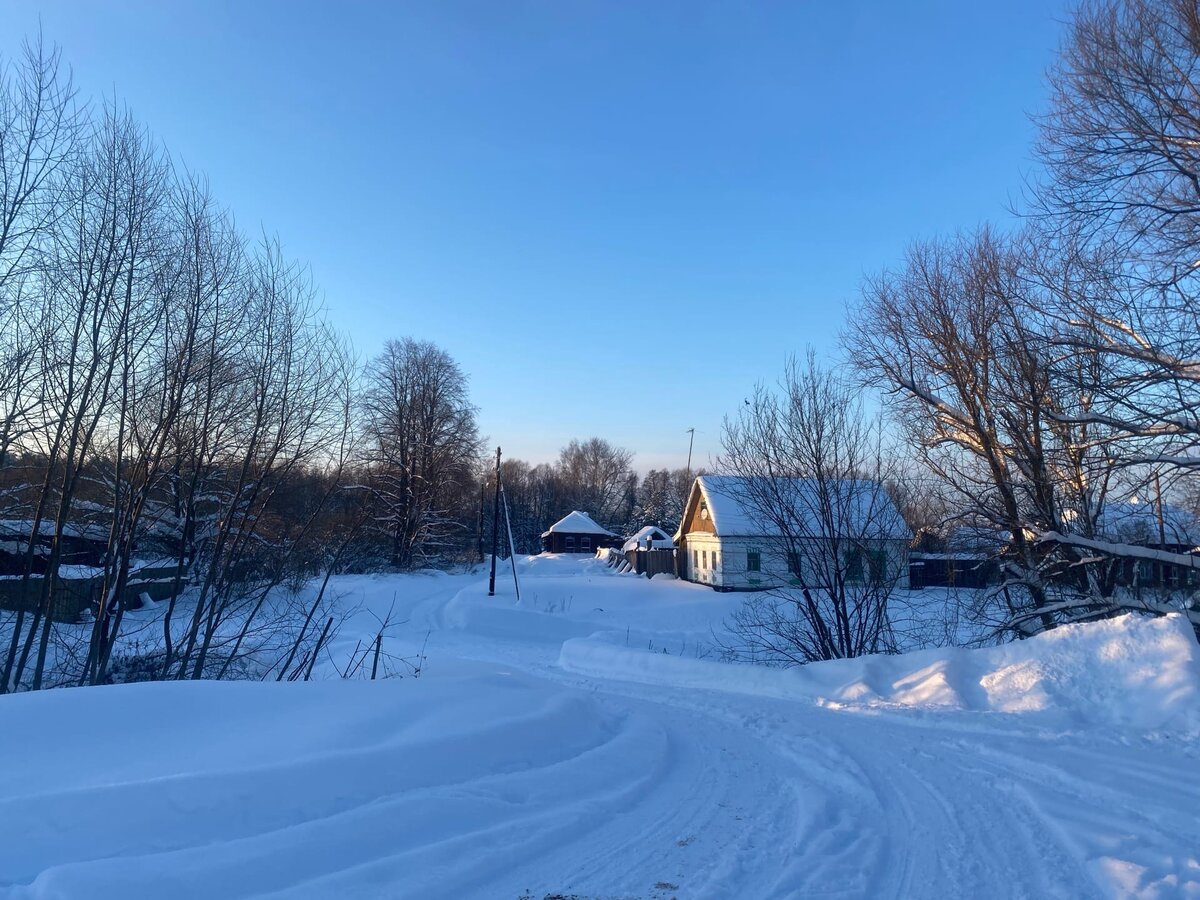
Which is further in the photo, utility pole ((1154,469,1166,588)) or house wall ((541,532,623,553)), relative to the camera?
house wall ((541,532,623,553))

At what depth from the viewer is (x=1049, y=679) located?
891 centimetres

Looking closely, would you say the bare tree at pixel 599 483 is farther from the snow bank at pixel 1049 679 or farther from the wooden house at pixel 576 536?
the snow bank at pixel 1049 679

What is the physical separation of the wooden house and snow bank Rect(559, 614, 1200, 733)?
6119 cm

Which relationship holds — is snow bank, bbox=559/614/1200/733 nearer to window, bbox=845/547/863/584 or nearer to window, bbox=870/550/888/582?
window, bbox=870/550/888/582

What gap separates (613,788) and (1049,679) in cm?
570

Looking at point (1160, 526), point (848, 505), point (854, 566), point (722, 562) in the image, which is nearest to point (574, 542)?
point (722, 562)

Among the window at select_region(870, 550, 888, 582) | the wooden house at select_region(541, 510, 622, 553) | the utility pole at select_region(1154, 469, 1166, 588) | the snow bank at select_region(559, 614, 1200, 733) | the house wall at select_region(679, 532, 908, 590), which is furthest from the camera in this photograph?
the wooden house at select_region(541, 510, 622, 553)

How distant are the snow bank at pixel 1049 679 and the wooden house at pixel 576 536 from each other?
201 feet

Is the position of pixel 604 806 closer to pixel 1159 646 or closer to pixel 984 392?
pixel 1159 646

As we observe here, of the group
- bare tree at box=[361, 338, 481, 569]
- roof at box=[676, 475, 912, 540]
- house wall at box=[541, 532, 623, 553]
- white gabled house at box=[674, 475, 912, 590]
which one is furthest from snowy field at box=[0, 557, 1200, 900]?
house wall at box=[541, 532, 623, 553]

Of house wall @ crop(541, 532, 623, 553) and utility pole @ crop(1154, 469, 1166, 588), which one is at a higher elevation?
house wall @ crop(541, 532, 623, 553)

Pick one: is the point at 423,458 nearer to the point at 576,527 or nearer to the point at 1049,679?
the point at 576,527

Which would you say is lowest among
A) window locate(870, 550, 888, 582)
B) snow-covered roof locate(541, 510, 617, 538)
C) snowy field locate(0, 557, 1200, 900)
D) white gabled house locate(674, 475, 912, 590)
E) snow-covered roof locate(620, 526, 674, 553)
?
snowy field locate(0, 557, 1200, 900)

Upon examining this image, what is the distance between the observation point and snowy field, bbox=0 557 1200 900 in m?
4.20
